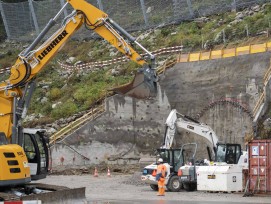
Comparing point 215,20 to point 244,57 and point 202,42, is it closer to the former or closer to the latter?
point 202,42

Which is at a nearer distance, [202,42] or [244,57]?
[244,57]

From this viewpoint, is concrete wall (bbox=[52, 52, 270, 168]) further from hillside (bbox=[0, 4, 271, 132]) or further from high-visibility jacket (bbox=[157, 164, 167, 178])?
high-visibility jacket (bbox=[157, 164, 167, 178])

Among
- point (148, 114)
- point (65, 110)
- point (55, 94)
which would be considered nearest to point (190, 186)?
point (148, 114)

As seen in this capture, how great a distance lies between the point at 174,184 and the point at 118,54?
22.1 m

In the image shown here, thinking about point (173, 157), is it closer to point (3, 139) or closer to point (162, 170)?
point (162, 170)

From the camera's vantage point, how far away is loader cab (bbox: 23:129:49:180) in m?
19.3

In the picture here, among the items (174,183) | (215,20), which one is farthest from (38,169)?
(215,20)

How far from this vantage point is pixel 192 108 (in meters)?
39.3

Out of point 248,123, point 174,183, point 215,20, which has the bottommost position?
point 174,183

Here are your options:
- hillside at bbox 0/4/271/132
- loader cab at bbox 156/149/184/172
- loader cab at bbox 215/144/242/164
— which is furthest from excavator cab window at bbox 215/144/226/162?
hillside at bbox 0/4/271/132

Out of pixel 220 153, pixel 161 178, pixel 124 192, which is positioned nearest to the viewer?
pixel 161 178

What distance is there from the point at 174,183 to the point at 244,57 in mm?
11665

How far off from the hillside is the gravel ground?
839 cm

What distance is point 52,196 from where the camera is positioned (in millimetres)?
17969
